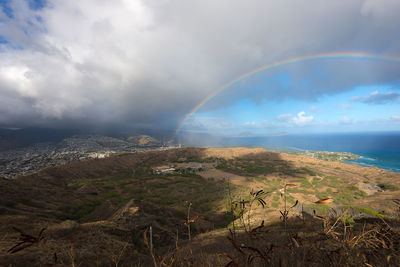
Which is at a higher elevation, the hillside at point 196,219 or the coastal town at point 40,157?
the hillside at point 196,219

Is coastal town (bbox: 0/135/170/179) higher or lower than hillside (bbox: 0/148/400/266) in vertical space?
lower

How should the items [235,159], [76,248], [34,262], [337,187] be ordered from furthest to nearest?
1. [235,159]
2. [337,187]
3. [76,248]
4. [34,262]

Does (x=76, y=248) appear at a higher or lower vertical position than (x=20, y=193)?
higher

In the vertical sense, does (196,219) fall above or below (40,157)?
above

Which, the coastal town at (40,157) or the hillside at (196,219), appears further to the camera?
the coastal town at (40,157)

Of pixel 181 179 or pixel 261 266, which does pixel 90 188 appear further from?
pixel 261 266

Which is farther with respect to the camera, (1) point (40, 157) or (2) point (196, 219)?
(1) point (40, 157)

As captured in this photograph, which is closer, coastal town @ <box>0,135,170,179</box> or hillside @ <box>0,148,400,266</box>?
hillside @ <box>0,148,400,266</box>

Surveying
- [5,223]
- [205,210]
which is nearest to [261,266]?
[5,223]
